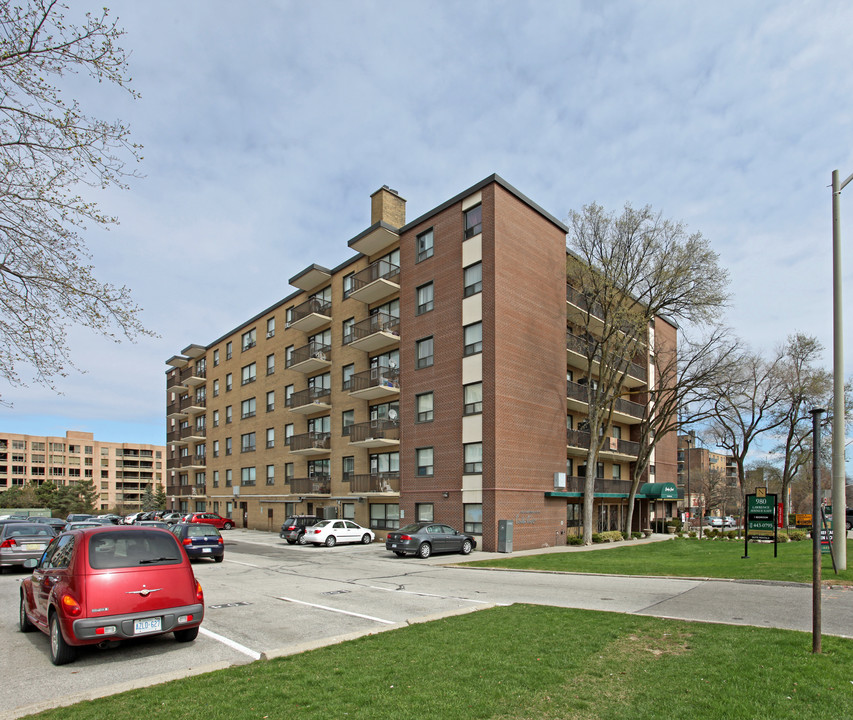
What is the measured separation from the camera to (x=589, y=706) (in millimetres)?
5625

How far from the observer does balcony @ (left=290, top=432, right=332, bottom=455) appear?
39.7 meters

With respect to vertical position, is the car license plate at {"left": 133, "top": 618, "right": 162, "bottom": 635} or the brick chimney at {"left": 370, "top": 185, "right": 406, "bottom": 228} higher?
the brick chimney at {"left": 370, "top": 185, "right": 406, "bottom": 228}

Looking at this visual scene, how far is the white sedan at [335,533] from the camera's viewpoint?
31125 mm

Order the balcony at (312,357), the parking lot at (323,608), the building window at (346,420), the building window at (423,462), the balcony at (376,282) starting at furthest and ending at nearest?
the balcony at (312,357) → the building window at (346,420) → the balcony at (376,282) → the building window at (423,462) → the parking lot at (323,608)

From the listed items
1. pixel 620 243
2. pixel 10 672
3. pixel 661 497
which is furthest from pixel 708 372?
pixel 10 672

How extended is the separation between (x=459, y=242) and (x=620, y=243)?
8.99 meters

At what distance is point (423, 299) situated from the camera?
33.1m

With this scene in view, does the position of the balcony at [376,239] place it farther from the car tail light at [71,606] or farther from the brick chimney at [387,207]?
the car tail light at [71,606]

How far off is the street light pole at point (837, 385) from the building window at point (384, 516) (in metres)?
22.1

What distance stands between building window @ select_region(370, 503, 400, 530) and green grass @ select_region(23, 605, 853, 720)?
25.6 meters

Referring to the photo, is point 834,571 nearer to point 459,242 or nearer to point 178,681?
point 178,681

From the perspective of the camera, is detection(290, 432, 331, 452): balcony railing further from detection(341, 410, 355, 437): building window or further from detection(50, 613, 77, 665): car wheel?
detection(50, 613, 77, 665): car wheel

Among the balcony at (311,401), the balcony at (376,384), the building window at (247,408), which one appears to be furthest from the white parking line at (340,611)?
the building window at (247,408)

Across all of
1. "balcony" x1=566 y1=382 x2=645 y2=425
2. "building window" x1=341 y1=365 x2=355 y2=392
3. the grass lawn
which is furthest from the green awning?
"building window" x1=341 y1=365 x2=355 y2=392
